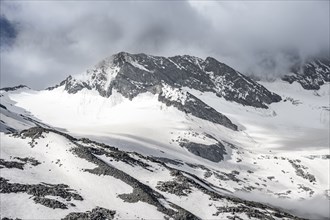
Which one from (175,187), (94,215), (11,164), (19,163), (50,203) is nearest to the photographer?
(94,215)

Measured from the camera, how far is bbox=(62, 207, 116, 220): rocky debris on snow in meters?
95.6

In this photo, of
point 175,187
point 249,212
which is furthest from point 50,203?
point 249,212

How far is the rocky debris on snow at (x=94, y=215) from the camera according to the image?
9559 centimetres

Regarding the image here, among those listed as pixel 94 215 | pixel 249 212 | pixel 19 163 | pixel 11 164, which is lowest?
pixel 94 215

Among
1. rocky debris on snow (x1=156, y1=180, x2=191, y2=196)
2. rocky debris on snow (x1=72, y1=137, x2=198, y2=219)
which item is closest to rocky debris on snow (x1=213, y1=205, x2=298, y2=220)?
rocky debris on snow (x1=156, y1=180, x2=191, y2=196)

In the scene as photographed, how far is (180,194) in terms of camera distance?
402 feet

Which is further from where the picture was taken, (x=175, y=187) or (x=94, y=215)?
(x=175, y=187)

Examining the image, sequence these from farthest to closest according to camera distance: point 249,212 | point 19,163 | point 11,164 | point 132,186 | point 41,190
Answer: point 19,163, point 11,164, point 249,212, point 132,186, point 41,190

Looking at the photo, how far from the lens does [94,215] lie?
97.3m

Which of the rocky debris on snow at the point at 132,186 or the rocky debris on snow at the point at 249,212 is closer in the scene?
the rocky debris on snow at the point at 132,186

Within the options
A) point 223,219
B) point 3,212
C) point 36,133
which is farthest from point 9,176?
point 223,219

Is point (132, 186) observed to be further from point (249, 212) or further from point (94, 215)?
point (249, 212)

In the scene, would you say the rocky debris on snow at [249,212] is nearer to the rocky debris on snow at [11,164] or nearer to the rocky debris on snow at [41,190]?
the rocky debris on snow at [41,190]

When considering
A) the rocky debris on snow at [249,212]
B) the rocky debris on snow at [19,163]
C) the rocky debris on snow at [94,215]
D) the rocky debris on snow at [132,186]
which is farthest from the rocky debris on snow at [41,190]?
the rocky debris on snow at [249,212]
